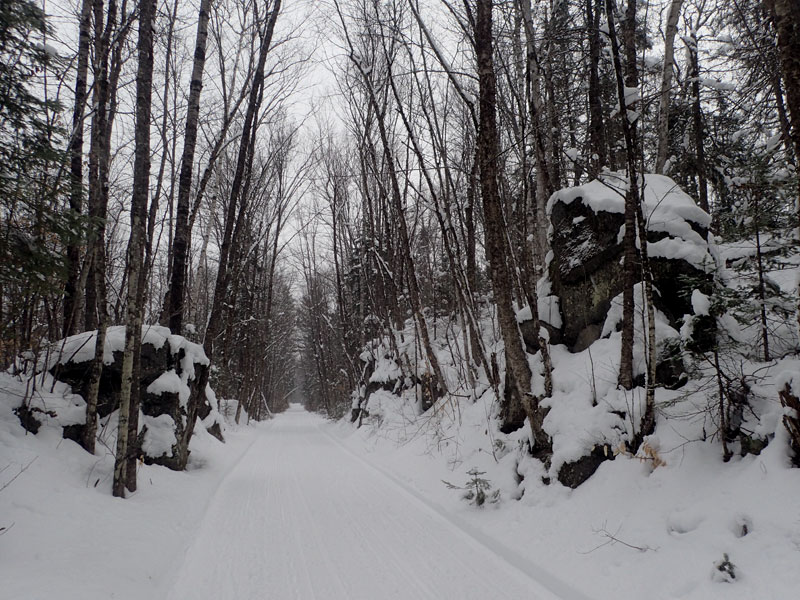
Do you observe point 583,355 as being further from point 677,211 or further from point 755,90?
point 755,90

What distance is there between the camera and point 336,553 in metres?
4.18

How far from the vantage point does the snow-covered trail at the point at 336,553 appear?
3396 millimetres

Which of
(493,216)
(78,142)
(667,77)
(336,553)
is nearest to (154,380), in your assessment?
(78,142)

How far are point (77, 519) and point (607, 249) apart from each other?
6.69m

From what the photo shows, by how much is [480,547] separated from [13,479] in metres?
4.42

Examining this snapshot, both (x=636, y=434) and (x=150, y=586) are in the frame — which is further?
(x=636, y=434)

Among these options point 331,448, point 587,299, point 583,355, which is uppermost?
point 587,299

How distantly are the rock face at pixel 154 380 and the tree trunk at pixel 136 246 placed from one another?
0.96m

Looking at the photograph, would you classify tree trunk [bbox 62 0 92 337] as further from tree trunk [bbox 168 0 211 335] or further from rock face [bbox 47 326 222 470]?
tree trunk [bbox 168 0 211 335]

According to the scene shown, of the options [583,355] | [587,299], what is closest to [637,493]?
[583,355]

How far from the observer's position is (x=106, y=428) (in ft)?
20.5

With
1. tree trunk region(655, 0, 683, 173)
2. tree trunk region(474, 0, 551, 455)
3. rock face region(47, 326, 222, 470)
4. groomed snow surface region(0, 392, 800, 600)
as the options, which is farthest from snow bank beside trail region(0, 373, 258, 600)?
tree trunk region(655, 0, 683, 173)

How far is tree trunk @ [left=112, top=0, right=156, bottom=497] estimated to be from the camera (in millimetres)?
5234

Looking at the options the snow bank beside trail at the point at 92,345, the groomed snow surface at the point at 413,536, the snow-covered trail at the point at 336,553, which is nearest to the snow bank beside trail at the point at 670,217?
the groomed snow surface at the point at 413,536
